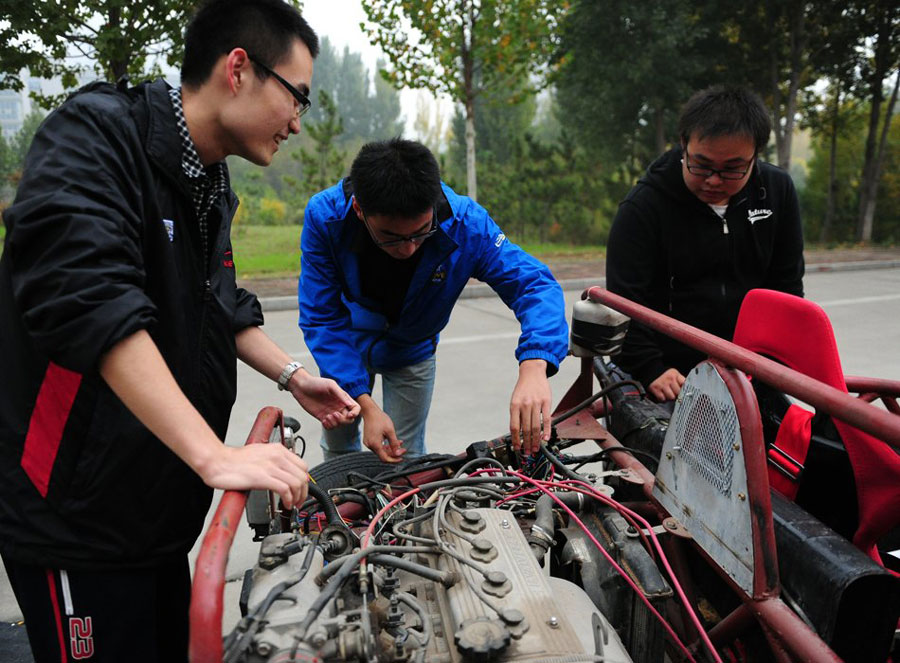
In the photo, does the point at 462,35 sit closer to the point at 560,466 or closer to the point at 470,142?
the point at 470,142

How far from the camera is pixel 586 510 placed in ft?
6.44

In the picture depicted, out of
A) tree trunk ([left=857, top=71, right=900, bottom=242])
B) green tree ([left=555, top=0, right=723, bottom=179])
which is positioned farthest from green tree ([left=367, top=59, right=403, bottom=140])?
tree trunk ([left=857, top=71, right=900, bottom=242])

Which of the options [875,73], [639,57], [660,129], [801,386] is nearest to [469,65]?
[639,57]

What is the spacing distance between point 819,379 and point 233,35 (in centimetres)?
161

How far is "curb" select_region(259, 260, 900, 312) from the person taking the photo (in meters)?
8.84

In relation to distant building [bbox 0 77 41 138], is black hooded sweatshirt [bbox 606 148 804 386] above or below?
below

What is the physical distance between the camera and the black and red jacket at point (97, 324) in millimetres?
1115

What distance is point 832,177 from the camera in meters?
19.2

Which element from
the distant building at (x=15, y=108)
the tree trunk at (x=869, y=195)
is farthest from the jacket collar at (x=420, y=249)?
the tree trunk at (x=869, y=195)

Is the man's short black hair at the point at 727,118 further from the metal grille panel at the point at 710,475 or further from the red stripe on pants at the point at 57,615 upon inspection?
the red stripe on pants at the point at 57,615

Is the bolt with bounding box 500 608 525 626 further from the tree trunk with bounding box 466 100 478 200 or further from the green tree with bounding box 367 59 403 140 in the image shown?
the green tree with bounding box 367 59 403 140

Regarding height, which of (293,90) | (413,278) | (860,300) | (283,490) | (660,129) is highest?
(660,129)

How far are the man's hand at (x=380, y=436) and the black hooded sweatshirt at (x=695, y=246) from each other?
112 cm

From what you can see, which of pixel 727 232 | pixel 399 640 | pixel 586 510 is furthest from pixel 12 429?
pixel 727 232
